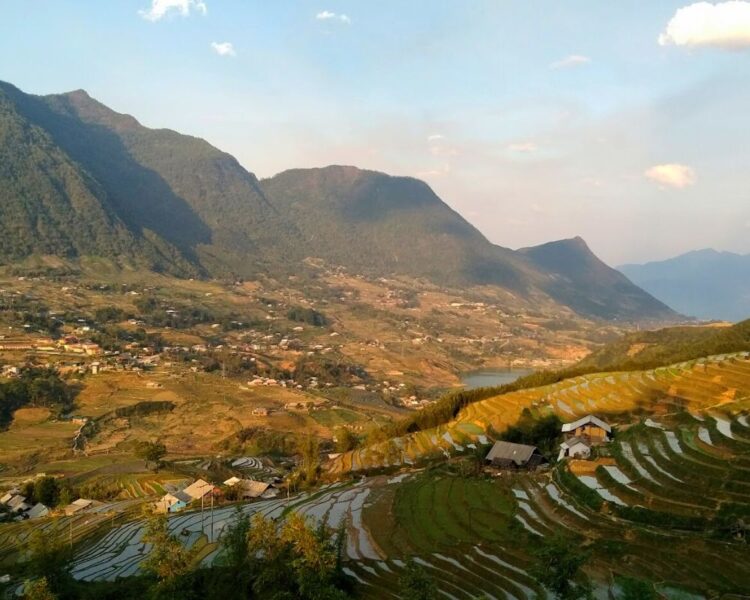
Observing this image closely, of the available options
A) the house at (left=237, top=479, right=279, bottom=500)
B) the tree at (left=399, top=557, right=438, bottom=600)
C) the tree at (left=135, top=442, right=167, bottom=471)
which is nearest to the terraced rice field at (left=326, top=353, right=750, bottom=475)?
the house at (left=237, top=479, right=279, bottom=500)

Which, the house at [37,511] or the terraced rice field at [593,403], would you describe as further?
the house at [37,511]

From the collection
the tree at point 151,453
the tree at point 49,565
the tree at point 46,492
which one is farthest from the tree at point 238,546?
the tree at point 151,453

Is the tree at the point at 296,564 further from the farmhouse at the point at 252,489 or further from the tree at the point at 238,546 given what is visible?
the farmhouse at the point at 252,489

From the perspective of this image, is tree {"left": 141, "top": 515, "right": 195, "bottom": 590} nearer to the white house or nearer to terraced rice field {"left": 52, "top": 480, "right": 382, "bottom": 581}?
terraced rice field {"left": 52, "top": 480, "right": 382, "bottom": 581}

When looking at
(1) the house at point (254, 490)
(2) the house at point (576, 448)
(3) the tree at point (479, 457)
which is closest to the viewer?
(2) the house at point (576, 448)

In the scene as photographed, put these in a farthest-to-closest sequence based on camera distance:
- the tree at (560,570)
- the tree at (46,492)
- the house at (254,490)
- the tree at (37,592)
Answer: the tree at (46,492)
the house at (254,490)
the tree at (37,592)
the tree at (560,570)

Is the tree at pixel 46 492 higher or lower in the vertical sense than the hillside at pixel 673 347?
lower

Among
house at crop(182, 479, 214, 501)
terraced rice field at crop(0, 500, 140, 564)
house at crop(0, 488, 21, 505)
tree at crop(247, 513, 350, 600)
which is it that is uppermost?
tree at crop(247, 513, 350, 600)

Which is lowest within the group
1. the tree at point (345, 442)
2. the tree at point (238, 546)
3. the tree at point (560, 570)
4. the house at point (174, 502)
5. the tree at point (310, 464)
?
the house at point (174, 502)
